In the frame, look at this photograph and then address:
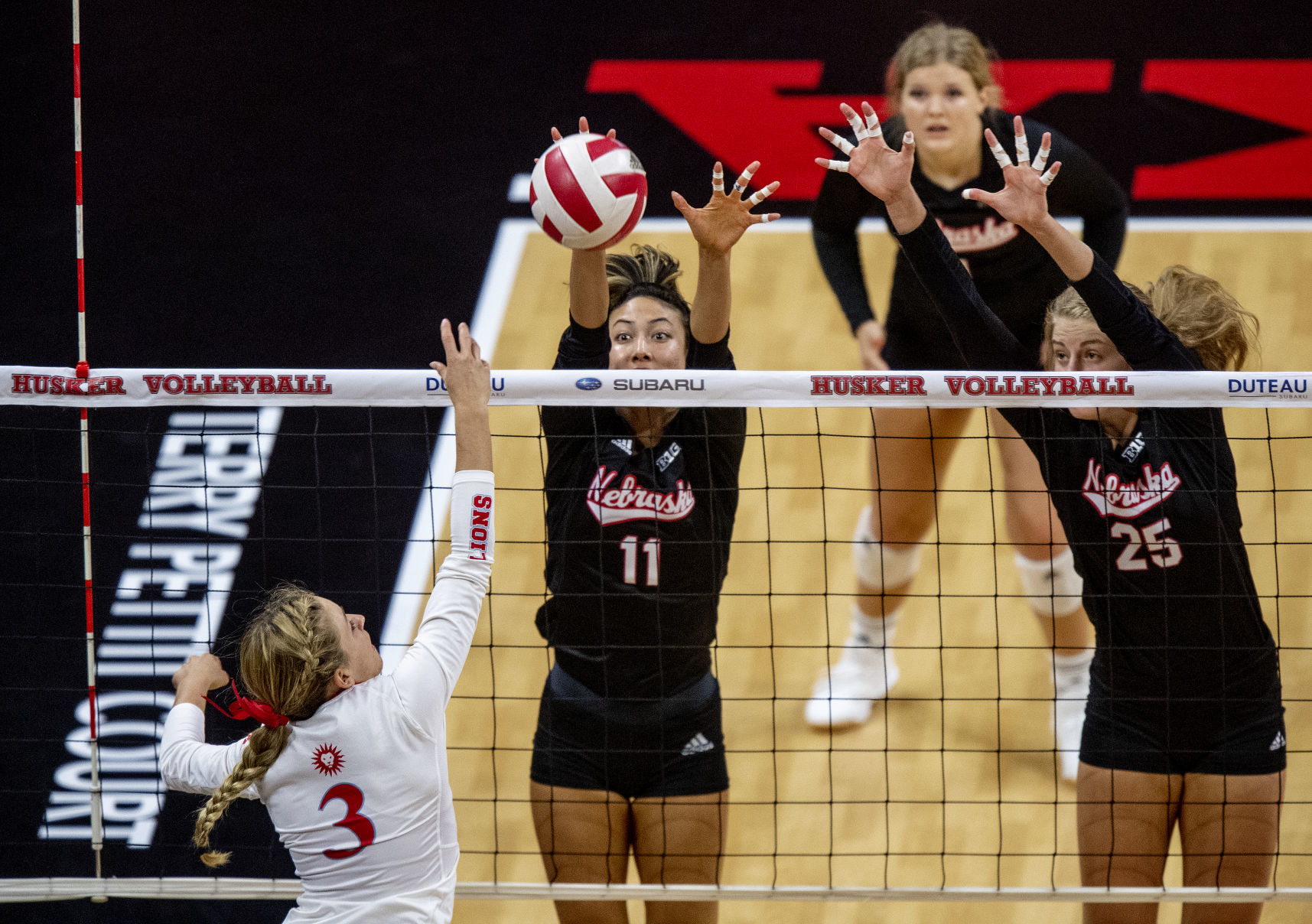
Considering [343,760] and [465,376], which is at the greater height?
[465,376]

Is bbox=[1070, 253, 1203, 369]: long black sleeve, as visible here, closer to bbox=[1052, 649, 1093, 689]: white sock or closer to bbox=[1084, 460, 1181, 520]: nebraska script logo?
bbox=[1084, 460, 1181, 520]: nebraska script logo

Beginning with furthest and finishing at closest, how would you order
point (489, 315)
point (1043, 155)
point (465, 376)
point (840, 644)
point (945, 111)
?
point (489, 315) → point (840, 644) → point (945, 111) → point (1043, 155) → point (465, 376)

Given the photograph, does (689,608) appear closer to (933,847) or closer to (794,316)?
(933,847)

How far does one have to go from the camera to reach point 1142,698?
125 inches

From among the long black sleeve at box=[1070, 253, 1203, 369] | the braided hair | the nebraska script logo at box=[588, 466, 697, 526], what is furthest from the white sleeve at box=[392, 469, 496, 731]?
the long black sleeve at box=[1070, 253, 1203, 369]

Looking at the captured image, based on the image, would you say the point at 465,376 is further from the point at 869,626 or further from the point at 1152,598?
the point at 869,626

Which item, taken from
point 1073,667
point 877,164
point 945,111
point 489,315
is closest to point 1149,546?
point 877,164

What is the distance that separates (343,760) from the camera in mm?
2439

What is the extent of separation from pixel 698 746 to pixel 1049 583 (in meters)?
2.07

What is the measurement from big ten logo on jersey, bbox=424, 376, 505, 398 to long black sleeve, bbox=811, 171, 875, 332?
188 centimetres

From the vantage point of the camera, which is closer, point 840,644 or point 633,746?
point 633,746

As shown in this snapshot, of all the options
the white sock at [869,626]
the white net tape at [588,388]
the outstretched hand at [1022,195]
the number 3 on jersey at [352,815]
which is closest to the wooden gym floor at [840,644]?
the white sock at [869,626]

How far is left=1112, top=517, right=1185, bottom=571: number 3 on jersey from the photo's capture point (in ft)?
10.3

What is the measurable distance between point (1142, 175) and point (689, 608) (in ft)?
16.0
